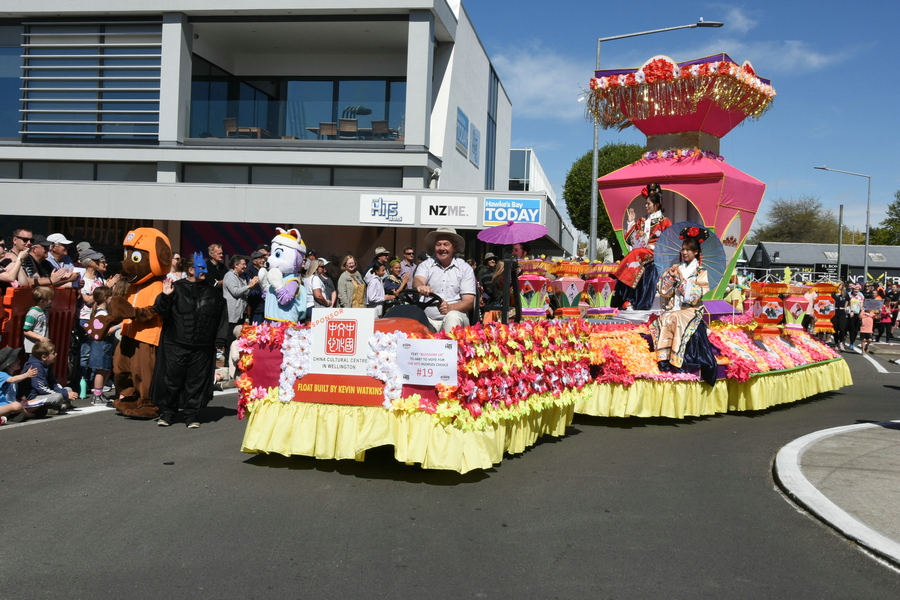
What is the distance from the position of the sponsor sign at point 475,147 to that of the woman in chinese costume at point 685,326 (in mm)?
19387

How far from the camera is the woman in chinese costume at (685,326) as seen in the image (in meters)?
7.88

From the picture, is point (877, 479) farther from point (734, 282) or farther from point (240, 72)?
point (240, 72)

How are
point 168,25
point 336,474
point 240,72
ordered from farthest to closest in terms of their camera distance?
1. point 240,72
2. point 168,25
3. point 336,474

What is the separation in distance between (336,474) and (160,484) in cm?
125

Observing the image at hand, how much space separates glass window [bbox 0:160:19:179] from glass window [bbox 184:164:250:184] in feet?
17.8

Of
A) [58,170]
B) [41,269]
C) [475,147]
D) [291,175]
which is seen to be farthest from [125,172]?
[41,269]

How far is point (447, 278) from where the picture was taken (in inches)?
256

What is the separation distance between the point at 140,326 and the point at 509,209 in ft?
38.6

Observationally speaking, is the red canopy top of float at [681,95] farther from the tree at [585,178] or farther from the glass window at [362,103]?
the tree at [585,178]

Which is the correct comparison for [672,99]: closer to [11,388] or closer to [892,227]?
[11,388]

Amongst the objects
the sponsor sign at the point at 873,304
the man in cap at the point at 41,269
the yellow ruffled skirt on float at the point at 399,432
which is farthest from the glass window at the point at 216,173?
the sponsor sign at the point at 873,304

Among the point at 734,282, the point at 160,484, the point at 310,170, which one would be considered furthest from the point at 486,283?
the point at 310,170

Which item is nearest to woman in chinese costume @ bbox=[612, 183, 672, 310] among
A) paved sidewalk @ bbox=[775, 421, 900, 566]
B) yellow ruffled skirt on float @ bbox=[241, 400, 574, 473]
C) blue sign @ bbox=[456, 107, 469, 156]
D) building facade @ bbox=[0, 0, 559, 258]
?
paved sidewalk @ bbox=[775, 421, 900, 566]

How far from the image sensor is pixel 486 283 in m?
10.9
